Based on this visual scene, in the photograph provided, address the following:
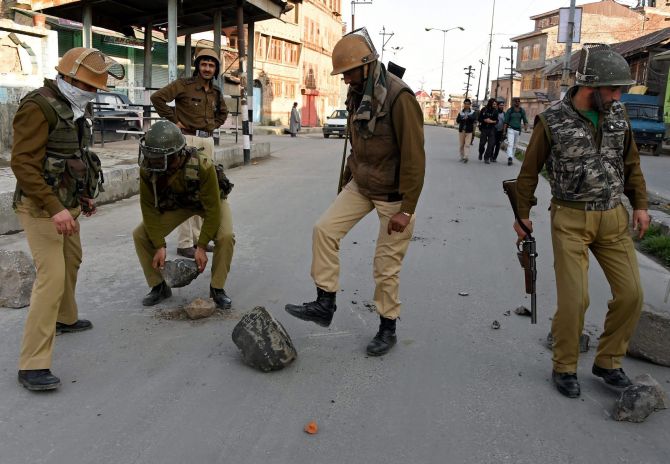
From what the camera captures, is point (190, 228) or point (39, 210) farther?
point (190, 228)

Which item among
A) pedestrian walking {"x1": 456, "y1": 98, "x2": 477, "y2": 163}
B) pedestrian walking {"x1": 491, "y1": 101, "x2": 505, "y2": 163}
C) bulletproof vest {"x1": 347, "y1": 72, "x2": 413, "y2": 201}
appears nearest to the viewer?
bulletproof vest {"x1": 347, "y1": 72, "x2": 413, "y2": 201}

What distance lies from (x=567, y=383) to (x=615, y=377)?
0.94ft

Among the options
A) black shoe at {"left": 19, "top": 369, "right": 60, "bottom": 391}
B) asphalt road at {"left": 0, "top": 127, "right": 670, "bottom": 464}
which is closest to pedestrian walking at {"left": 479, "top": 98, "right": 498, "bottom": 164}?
asphalt road at {"left": 0, "top": 127, "right": 670, "bottom": 464}

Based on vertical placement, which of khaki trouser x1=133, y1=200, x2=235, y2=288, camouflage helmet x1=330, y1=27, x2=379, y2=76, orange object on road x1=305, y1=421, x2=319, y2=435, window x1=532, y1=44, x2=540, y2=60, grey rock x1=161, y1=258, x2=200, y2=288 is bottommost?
orange object on road x1=305, y1=421, x2=319, y2=435

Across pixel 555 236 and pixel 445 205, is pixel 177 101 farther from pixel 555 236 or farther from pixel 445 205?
pixel 445 205

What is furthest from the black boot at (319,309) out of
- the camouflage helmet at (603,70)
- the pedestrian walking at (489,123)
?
the pedestrian walking at (489,123)

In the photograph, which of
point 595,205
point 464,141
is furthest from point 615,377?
point 464,141

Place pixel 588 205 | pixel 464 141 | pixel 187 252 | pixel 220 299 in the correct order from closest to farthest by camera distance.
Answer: pixel 588 205, pixel 220 299, pixel 187 252, pixel 464 141

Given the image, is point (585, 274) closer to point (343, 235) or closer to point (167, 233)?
point (343, 235)

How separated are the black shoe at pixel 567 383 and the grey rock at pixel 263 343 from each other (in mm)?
1533

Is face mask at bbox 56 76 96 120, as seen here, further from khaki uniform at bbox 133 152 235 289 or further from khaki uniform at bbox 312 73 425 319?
khaki uniform at bbox 312 73 425 319

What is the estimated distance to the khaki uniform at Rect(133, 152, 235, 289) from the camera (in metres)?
4.24

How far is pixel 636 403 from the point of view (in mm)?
3148

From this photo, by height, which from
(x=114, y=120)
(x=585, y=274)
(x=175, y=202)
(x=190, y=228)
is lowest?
(x=190, y=228)
